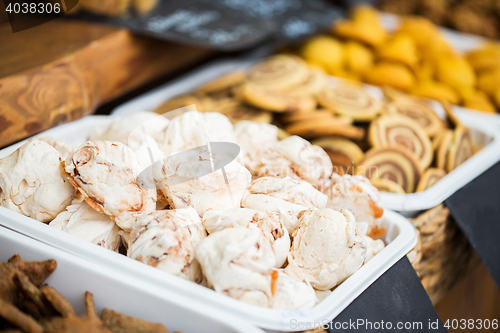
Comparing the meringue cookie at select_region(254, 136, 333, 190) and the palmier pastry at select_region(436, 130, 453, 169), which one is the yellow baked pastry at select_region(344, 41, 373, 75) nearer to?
the palmier pastry at select_region(436, 130, 453, 169)

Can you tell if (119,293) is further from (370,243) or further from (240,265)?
(370,243)

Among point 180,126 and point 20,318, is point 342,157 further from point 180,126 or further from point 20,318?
point 20,318

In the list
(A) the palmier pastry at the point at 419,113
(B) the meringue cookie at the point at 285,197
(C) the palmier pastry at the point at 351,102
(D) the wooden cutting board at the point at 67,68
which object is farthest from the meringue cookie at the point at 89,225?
(A) the palmier pastry at the point at 419,113

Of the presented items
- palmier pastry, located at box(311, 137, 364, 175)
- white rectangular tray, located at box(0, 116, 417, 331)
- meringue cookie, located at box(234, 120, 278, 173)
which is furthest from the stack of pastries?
white rectangular tray, located at box(0, 116, 417, 331)

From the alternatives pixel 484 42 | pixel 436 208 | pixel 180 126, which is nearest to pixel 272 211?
pixel 180 126

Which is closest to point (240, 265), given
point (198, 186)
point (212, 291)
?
point (212, 291)

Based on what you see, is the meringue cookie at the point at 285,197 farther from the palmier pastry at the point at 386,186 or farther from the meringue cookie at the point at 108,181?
the palmier pastry at the point at 386,186
